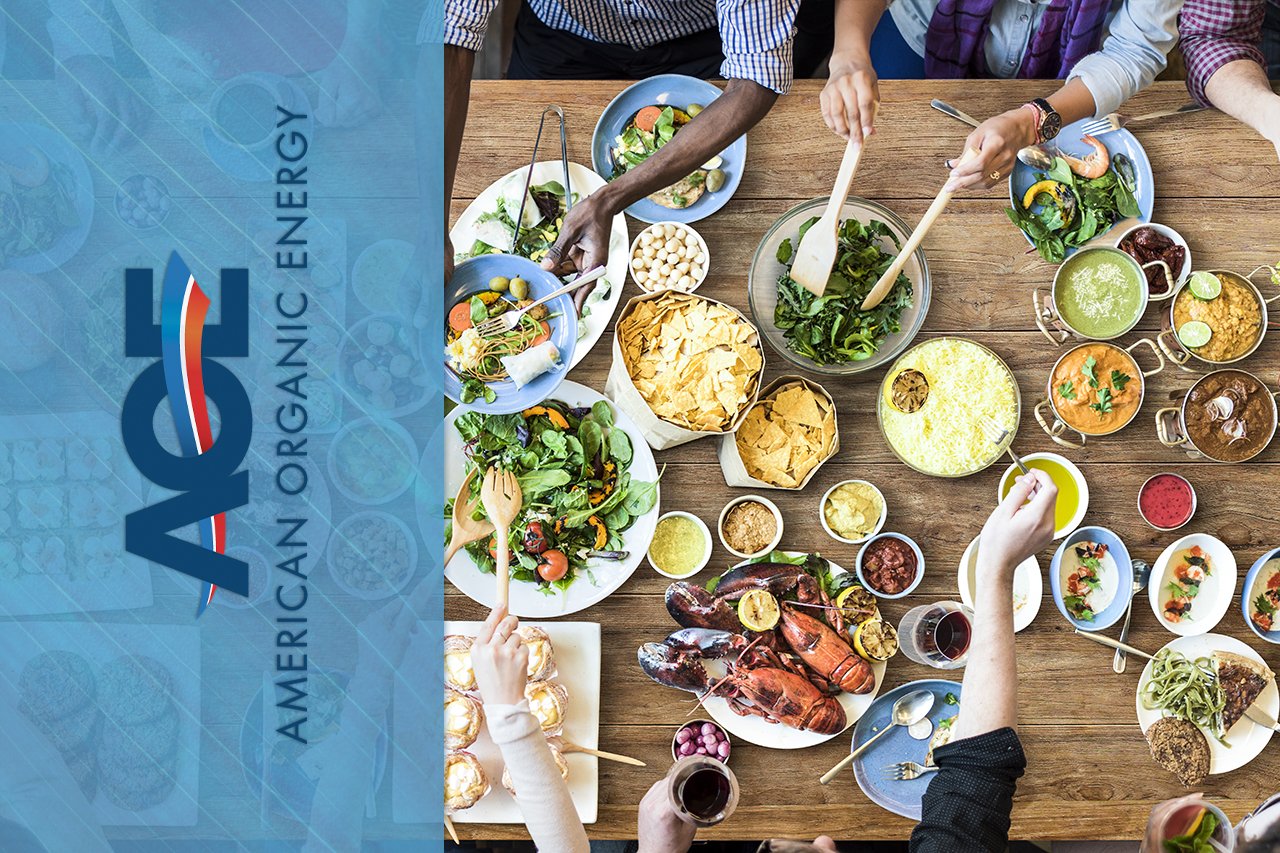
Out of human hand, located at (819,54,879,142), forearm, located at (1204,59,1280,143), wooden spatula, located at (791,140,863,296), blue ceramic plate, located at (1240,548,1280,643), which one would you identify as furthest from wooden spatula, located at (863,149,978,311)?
blue ceramic plate, located at (1240,548,1280,643)

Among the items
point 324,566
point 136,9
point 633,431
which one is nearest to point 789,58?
point 633,431

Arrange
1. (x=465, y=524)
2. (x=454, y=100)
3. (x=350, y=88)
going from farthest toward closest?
(x=465, y=524), (x=454, y=100), (x=350, y=88)

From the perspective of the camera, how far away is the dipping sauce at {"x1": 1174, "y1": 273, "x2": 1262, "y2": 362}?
2.25 m

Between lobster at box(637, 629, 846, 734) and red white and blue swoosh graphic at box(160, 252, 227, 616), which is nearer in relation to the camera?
red white and blue swoosh graphic at box(160, 252, 227, 616)

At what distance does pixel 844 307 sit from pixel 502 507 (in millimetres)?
963

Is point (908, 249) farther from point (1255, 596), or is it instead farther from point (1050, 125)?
point (1255, 596)

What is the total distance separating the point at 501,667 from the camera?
1.90 m

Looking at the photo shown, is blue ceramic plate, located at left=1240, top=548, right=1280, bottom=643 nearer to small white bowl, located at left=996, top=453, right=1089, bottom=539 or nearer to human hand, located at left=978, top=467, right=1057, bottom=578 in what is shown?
small white bowl, located at left=996, top=453, right=1089, bottom=539

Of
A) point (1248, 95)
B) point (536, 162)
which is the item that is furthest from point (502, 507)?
point (1248, 95)

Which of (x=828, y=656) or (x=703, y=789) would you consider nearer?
(x=703, y=789)

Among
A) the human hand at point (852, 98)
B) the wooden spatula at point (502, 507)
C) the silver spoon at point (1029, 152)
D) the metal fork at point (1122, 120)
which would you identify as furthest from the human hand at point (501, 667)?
the metal fork at point (1122, 120)

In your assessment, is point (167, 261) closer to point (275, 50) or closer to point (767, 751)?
point (275, 50)

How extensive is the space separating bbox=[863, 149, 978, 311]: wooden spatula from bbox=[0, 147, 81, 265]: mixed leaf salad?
1.64 m

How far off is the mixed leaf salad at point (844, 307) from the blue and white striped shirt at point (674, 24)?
41 centimetres
